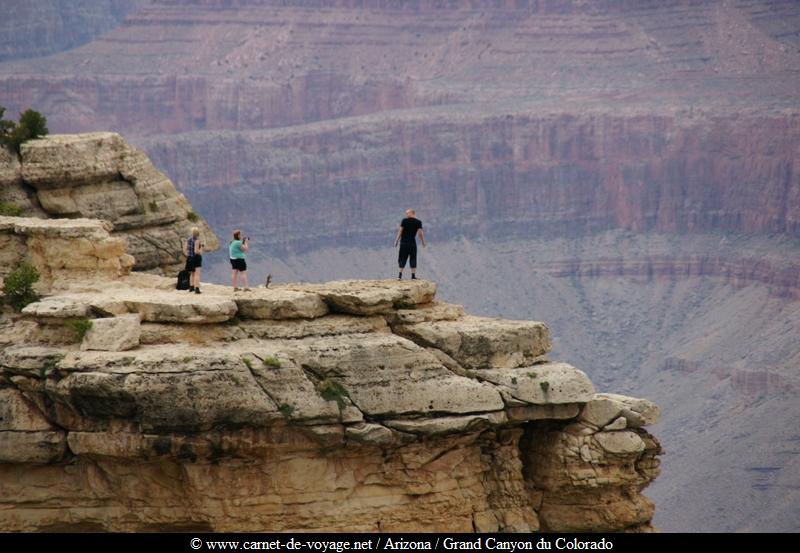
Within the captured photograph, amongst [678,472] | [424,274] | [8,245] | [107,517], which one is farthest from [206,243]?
[424,274]

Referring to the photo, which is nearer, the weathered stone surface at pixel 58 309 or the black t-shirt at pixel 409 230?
the weathered stone surface at pixel 58 309

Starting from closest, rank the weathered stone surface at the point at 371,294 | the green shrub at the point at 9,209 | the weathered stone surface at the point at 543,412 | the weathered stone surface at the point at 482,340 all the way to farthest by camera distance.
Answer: the weathered stone surface at the point at 371,294 < the weathered stone surface at the point at 482,340 < the weathered stone surface at the point at 543,412 < the green shrub at the point at 9,209

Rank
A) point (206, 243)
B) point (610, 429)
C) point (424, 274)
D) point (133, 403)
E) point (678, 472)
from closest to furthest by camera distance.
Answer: point (133, 403), point (610, 429), point (206, 243), point (678, 472), point (424, 274)

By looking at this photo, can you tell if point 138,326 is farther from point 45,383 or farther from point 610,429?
point 610,429

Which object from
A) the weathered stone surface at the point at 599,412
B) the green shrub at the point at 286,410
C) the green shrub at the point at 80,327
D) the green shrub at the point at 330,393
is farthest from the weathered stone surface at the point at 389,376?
the green shrub at the point at 80,327

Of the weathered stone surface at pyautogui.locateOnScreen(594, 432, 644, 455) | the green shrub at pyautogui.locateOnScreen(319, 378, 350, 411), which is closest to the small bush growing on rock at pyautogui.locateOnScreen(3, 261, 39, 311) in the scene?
the green shrub at pyautogui.locateOnScreen(319, 378, 350, 411)

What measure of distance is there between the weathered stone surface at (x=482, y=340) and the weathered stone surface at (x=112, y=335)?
6018 mm

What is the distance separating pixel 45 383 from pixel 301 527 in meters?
6.30

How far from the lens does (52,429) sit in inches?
1987

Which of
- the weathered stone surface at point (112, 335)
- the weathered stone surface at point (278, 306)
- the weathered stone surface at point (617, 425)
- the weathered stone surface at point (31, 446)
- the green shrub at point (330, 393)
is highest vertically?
the weathered stone surface at point (278, 306)

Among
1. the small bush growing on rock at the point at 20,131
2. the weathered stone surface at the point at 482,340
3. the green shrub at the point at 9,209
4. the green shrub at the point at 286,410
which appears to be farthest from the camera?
the small bush growing on rock at the point at 20,131

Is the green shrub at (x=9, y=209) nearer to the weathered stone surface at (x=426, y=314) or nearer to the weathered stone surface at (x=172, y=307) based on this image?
the weathered stone surface at (x=172, y=307)

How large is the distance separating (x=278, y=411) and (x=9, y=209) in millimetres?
10301

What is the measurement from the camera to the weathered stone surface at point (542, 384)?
5184 cm
